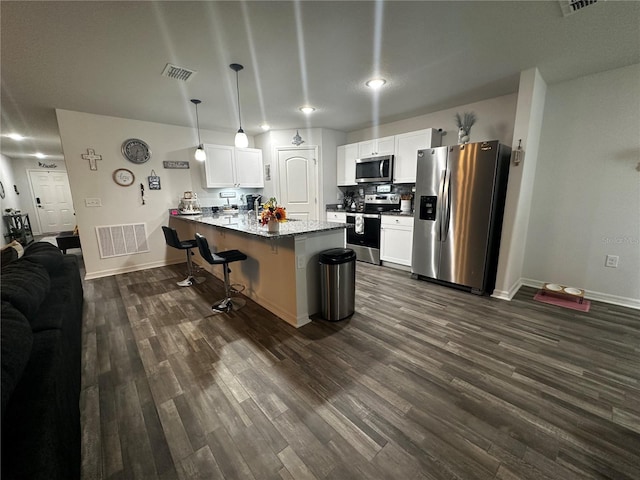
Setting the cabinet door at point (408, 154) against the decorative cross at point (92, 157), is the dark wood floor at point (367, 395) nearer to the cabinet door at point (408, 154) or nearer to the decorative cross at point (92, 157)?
the cabinet door at point (408, 154)

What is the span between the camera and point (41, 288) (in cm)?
150

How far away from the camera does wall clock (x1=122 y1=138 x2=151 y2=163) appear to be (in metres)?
4.15

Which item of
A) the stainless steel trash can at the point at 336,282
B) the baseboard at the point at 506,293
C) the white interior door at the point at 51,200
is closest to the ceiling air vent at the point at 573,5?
the stainless steel trash can at the point at 336,282

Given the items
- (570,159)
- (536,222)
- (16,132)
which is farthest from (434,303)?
(16,132)

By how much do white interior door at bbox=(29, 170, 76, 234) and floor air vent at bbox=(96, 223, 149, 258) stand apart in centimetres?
675

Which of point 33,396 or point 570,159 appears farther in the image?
point 570,159

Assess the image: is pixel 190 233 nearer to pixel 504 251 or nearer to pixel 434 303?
pixel 434 303

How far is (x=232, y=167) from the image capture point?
5023mm

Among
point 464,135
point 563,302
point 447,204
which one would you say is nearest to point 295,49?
point 464,135

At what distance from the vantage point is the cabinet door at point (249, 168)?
16.8ft

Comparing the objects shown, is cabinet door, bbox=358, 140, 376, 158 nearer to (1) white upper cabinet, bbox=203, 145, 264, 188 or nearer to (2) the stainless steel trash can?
(1) white upper cabinet, bbox=203, 145, 264, 188

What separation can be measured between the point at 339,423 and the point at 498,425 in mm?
935

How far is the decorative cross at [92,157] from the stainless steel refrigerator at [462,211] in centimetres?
495

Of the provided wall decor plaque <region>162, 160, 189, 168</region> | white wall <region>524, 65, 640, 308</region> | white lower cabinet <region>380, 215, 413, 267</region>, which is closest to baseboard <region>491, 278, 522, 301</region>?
white wall <region>524, 65, 640, 308</region>
